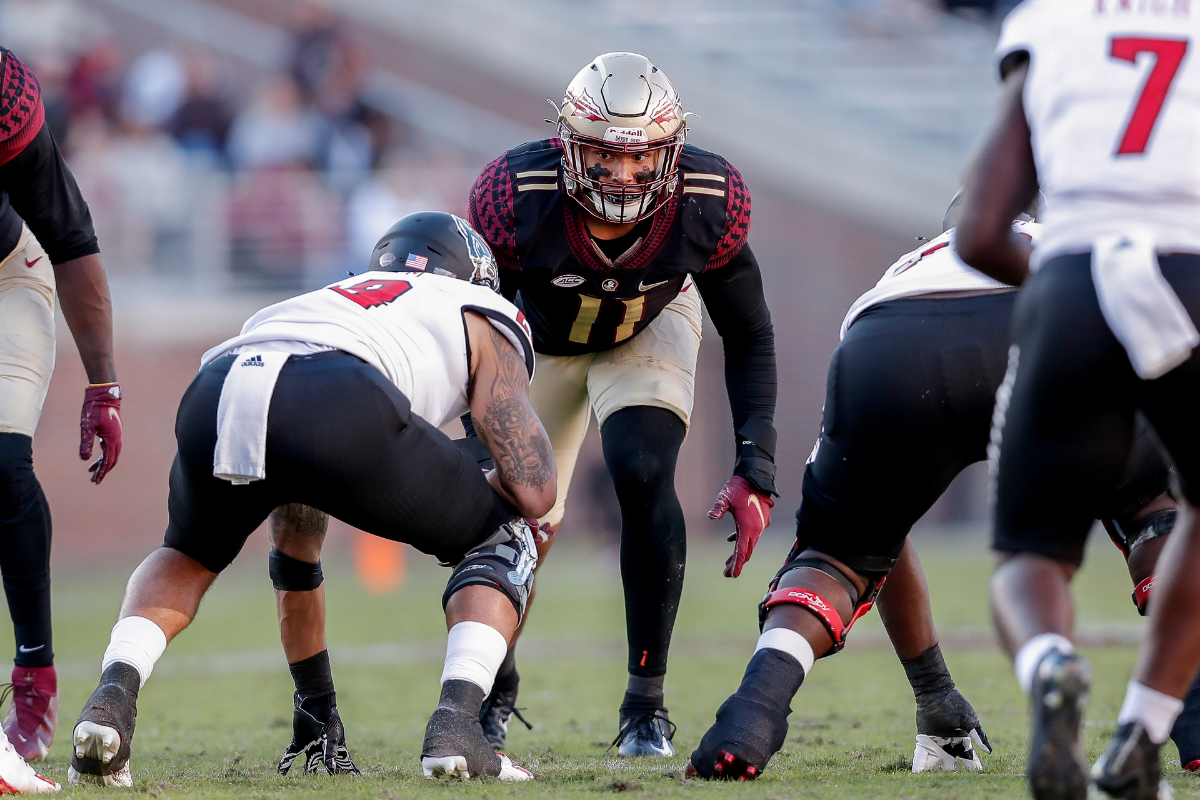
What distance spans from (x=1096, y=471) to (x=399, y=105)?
1451cm

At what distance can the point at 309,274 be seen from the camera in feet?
48.6

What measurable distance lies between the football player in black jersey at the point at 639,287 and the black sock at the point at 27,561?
1.48m

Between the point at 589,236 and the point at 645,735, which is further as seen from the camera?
the point at 589,236

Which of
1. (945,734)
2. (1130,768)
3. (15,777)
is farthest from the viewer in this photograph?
(945,734)

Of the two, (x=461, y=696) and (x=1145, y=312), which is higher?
(x=1145, y=312)

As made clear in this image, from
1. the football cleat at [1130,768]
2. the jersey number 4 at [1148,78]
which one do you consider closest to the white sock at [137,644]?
the football cleat at [1130,768]

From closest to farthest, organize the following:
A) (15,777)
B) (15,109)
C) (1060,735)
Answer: (1060,735) → (15,777) → (15,109)

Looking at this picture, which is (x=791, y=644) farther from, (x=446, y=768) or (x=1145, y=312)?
(x=1145, y=312)

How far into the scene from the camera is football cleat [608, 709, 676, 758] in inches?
167

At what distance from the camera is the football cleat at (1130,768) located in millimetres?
2434

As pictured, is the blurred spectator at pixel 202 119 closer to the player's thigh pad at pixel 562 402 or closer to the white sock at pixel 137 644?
the player's thigh pad at pixel 562 402

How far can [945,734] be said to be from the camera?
148 inches

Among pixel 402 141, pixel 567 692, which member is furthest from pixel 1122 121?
pixel 402 141

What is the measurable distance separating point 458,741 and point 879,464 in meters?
1.21
